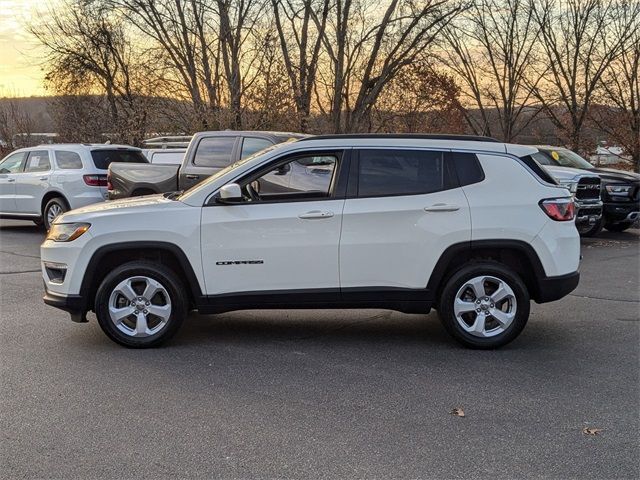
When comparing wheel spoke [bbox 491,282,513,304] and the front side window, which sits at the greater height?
the front side window

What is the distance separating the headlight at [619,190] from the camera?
43.7 ft

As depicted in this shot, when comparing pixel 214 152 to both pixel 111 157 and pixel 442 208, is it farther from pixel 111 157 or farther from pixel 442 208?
pixel 442 208

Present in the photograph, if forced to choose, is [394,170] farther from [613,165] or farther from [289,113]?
[613,165]

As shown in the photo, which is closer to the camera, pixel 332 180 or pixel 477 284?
pixel 477 284

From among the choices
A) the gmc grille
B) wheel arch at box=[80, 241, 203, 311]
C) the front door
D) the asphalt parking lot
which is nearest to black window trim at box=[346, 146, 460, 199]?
the front door

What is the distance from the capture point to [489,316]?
215 inches

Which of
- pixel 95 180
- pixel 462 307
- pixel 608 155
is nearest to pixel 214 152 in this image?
pixel 95 180

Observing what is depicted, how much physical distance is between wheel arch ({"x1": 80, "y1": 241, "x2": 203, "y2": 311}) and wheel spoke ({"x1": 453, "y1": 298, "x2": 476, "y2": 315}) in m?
2.21

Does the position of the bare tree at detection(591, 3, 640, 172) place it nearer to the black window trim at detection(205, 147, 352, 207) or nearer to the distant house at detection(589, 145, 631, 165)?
the distant house at detection(589, 145, 631, 165)

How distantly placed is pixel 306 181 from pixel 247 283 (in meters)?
1.04

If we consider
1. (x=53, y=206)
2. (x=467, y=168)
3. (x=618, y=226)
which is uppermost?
(x=467, y=168)

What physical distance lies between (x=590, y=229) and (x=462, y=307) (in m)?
8.82

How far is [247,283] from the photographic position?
5.45 metres

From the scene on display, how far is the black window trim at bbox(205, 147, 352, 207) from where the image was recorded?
5.46 metres
